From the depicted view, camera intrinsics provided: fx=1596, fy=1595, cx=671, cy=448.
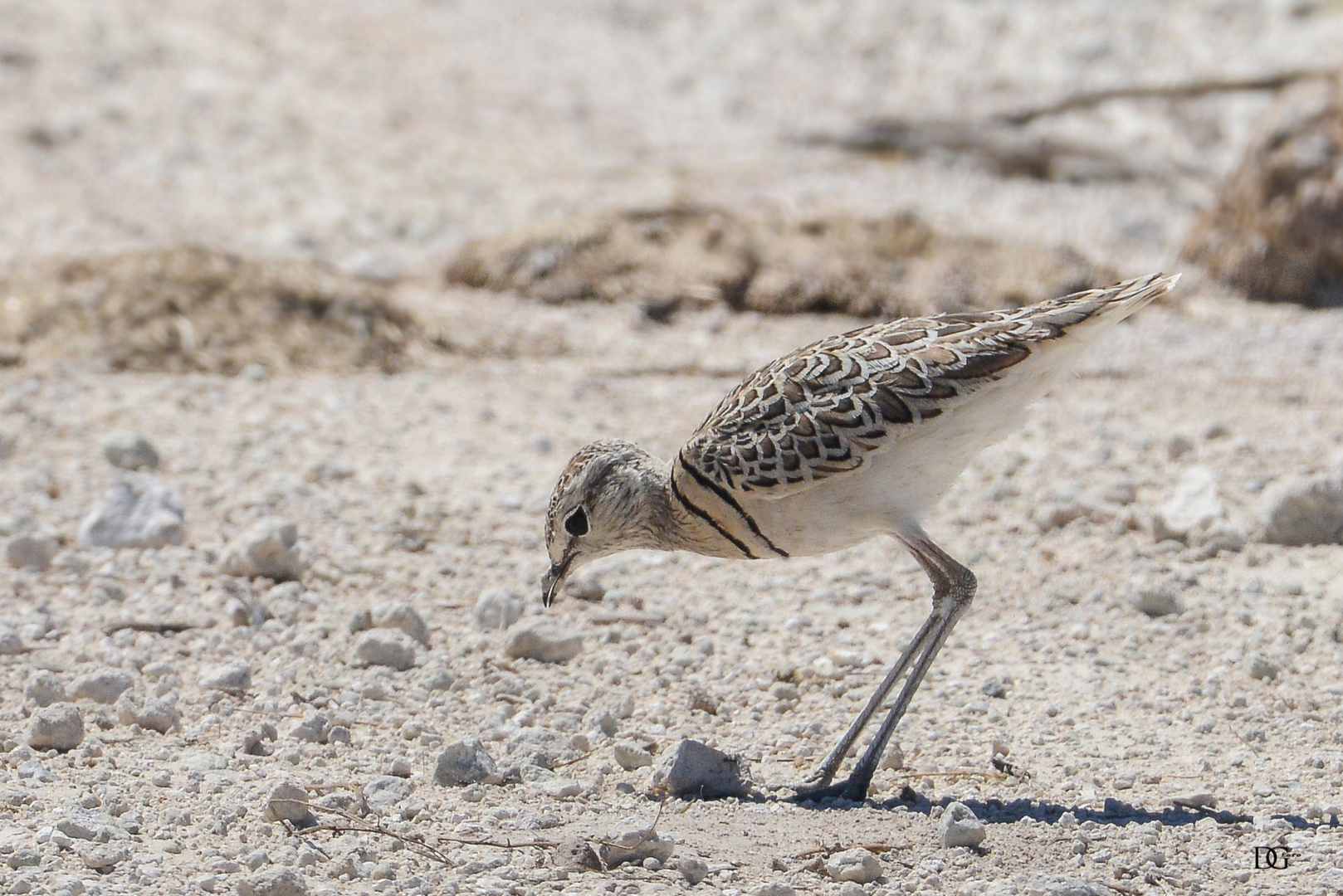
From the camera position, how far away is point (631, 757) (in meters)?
4.80

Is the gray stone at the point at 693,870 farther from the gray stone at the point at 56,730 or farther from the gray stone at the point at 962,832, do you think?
the gray stone at the point at 56,730

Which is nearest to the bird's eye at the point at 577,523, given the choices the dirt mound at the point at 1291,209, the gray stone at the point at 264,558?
the gray stone at the point at 264,558

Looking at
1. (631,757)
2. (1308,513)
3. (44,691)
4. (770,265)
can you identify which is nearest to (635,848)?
(631,757)

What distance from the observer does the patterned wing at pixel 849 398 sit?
4.74 meters

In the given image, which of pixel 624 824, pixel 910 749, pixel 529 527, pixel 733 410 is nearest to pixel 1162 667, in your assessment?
pixel 910 749

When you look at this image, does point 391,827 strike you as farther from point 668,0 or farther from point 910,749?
point 668,0

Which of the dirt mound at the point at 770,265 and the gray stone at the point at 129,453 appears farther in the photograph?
the dirt mound at the point at 770,265

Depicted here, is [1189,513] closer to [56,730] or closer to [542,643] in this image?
[542,643]

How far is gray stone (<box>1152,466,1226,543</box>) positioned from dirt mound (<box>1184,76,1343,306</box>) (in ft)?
11.5

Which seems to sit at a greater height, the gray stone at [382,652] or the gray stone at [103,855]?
the gray stone at [103,855]

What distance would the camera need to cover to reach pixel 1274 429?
24.1ft

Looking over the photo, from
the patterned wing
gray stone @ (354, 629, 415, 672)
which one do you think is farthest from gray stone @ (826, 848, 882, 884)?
gray stone @ (354, 629, 415, 672)

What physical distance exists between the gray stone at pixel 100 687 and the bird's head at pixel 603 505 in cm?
136

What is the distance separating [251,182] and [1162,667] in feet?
26.7
